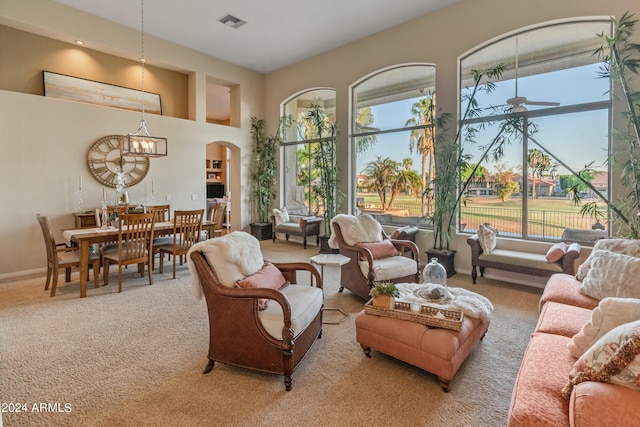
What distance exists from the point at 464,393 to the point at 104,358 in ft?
9.06

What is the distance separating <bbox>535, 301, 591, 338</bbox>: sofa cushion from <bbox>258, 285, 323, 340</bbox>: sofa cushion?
1.59 metres

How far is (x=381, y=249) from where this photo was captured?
4.10 m

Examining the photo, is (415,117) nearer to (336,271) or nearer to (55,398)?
(336,271)

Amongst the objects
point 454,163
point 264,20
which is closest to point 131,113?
point 264,20

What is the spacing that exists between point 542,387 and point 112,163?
6717 millimetres

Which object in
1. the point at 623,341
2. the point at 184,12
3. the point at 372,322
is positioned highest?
the point at 184,12

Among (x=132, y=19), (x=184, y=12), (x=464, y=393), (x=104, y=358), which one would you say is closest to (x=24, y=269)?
(x=104, y=358)

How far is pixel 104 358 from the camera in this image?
2631 millimetres

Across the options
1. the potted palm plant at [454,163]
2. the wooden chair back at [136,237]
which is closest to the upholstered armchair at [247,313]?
the wooden chair back at [136,237]

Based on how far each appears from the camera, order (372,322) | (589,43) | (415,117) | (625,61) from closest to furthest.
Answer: (372,322)
(625,61)
(589,43)
(415,117)

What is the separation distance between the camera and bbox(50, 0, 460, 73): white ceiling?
5.18 meters

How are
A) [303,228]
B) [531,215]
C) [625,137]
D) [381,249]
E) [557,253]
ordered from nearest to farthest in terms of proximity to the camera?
[625,137]
[557,253]
[381,249]
[531,215]
[303,228]

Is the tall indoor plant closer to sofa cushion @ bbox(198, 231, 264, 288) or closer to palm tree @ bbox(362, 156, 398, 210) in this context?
palm tree @ bbox(362, 156, 398, 210)

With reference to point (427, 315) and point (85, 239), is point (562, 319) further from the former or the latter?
point (85, 239)
